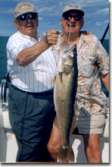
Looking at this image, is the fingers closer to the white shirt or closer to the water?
the white shirt

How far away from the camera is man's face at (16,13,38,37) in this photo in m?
3.46

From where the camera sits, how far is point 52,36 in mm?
3467

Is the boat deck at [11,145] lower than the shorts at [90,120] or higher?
lower

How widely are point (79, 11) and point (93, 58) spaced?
0.90 ft

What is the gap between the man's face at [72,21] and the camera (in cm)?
346

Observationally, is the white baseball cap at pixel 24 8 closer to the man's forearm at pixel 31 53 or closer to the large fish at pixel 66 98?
the man's forearm at pixel 31 53

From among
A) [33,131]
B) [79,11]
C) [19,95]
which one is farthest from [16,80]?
[79,11]

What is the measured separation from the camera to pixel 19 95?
3.49m

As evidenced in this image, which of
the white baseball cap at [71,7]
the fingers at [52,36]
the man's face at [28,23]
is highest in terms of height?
the white baseball cap at [71,7]

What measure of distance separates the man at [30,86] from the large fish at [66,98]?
5 cm

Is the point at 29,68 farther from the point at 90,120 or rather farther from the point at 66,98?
the point at 90,120

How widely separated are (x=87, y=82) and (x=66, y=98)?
16cm

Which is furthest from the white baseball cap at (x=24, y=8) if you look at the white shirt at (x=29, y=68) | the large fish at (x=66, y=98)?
the large fish at (x=66, y=98)

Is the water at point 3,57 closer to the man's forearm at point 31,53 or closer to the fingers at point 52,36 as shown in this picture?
the man's forearm at point 31,53
